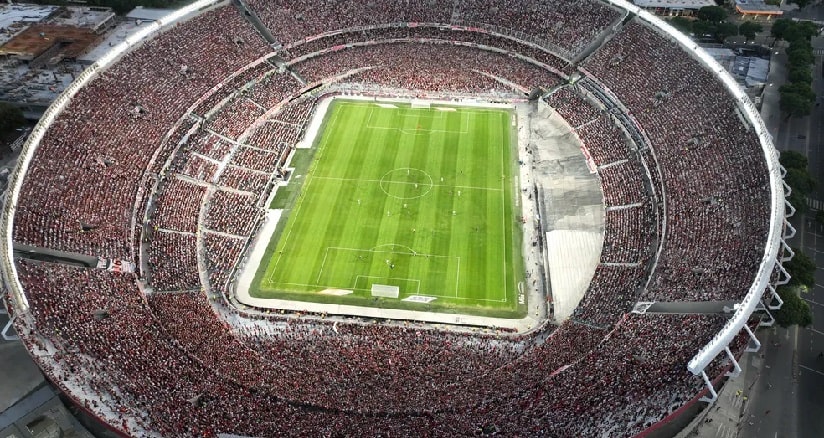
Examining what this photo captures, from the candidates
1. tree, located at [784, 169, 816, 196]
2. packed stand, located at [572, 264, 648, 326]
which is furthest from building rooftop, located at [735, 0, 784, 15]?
packed stand, located at [572, 264, 648, 326]

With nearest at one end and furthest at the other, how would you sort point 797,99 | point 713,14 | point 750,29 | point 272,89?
point 797,99 → point 272,89 → point 750,29 → point 713,14

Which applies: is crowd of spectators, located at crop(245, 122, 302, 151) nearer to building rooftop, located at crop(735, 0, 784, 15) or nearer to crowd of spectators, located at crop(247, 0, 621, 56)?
crowd of spectators, located at crop(247, 0, 621, 56)

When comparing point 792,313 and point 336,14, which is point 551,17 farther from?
point 792,313

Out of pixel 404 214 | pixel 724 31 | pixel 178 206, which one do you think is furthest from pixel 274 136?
pixel 724 31

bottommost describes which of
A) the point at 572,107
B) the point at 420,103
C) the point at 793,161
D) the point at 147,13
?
the point at 793,161

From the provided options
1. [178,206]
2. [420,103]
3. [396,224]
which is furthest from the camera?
[420,103]

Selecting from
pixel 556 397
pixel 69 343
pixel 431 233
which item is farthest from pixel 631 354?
pixel 69 343

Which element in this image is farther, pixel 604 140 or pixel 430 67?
pixel 430 67
